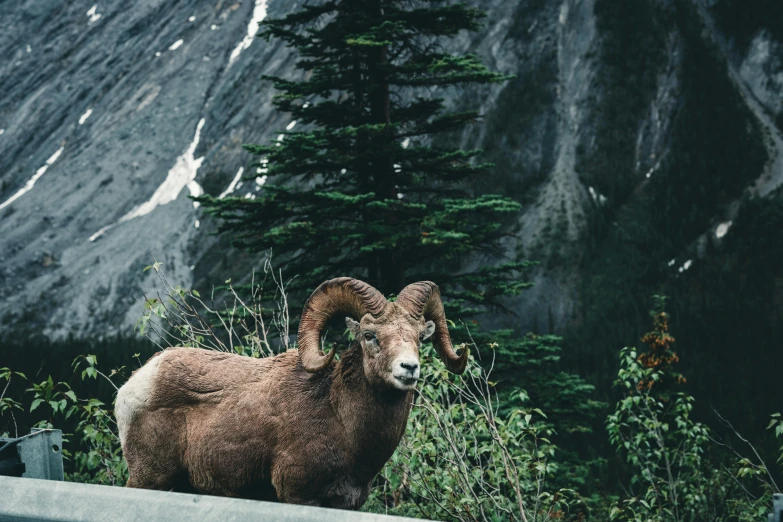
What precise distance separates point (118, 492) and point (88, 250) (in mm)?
53903

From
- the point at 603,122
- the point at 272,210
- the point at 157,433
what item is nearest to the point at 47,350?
the point at 272,210

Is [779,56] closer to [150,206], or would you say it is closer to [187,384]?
[150,206]

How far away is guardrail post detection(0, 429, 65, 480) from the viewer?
3645 millimetres

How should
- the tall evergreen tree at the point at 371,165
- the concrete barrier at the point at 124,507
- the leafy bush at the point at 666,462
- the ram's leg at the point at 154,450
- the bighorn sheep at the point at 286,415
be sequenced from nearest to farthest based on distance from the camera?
the concrete barrier at the point at 124,507 → the bighorn sheep at the point at 286,415 → the ram's leg at the point at 154,450 → the leafy bush at the point at 666,462 → the tall evergreen tree at the point at 371,165

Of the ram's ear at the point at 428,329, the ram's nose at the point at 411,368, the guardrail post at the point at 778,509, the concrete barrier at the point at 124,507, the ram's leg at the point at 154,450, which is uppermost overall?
the guardrail post at the point at 778,509

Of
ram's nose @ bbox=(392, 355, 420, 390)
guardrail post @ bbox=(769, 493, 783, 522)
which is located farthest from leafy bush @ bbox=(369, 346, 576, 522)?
guardrail post @ bbox=(769, 493, 783, 522)

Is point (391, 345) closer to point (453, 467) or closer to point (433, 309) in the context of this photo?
point (433, 309)

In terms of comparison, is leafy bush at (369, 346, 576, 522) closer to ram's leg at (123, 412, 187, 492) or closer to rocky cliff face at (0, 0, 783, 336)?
ram's leg at (123, 412, 187, 492)

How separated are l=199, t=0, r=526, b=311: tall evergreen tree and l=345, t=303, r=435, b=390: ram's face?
28.7 ft

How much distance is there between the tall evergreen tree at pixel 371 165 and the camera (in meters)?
14.0

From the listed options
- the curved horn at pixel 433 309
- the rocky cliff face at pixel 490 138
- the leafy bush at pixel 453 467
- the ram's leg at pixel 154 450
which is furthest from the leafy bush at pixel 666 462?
the rocky cliff face at pixel 490 138

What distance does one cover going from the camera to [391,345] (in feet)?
14.3

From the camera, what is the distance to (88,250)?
53.3 meters

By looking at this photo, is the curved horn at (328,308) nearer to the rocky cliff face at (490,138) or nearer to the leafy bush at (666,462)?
the leafy bush at (666,462)
